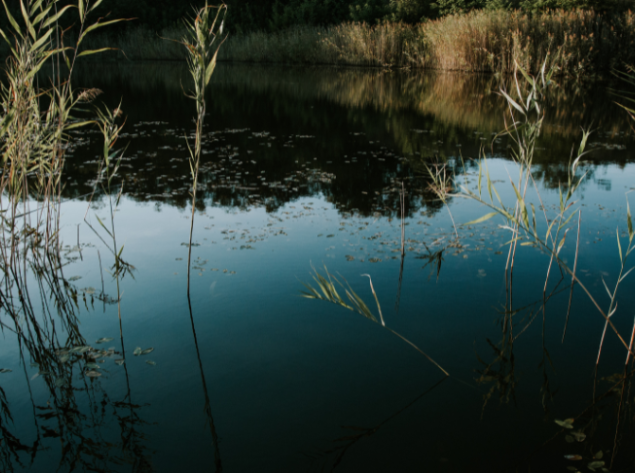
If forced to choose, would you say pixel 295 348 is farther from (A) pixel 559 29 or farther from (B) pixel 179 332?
(A) pixel 559 29

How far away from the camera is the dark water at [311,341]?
2.05m

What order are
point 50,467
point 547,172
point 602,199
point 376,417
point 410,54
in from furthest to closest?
point 410,54
point 547,172
point 602,199
point 376,417
point 50,467

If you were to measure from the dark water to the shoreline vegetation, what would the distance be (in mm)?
8963

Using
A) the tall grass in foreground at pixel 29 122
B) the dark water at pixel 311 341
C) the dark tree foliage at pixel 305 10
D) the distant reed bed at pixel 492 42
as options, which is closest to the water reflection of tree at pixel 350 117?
the dark water at pixel 311 341

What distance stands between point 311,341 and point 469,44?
16043mm

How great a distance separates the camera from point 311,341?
2779 mm

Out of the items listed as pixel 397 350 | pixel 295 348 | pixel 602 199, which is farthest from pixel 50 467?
pixel 602 199

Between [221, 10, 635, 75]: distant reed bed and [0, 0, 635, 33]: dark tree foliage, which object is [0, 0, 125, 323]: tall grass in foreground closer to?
[221, 10, 635, 75]: distant reed bed

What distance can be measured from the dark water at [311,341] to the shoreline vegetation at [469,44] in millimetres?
8963

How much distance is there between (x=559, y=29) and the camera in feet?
49.8

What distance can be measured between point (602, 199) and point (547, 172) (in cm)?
107

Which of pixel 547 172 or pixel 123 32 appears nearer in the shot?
pixel 547 172

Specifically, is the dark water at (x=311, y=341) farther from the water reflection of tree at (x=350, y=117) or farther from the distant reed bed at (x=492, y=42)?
the distant reed bed at (x=492, y=42)

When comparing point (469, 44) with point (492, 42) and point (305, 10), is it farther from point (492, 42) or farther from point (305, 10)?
point (305, 10)
